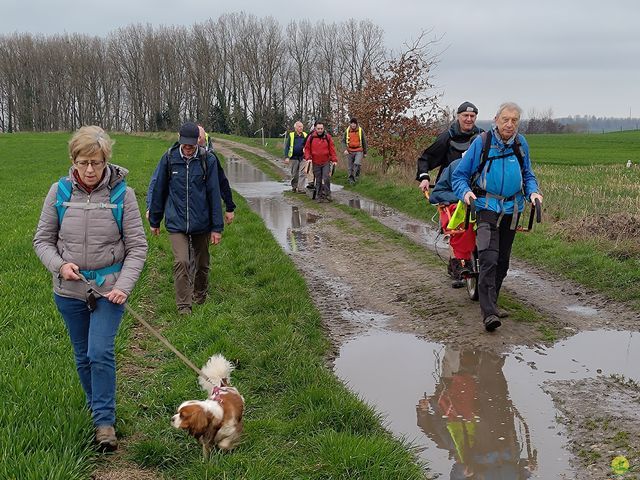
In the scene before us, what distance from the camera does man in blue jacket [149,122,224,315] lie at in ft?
22.4

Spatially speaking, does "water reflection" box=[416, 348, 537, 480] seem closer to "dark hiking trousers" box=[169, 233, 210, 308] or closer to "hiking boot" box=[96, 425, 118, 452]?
"hiking boot" box=[96, 425, 118, 452]

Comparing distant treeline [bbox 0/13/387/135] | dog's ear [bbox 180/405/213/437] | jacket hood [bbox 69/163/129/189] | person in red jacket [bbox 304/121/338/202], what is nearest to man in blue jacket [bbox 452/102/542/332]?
dog's ear [bbox 180/405/213/437]

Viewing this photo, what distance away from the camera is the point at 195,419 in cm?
364

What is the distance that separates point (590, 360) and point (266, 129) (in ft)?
239

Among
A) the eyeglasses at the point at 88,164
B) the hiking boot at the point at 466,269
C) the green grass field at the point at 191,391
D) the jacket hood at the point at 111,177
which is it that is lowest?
the green grass field at the point at 191,391

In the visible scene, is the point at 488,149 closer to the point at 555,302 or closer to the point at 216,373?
the point at 555,302

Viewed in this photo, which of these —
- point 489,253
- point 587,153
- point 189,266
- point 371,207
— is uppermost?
point 587,153

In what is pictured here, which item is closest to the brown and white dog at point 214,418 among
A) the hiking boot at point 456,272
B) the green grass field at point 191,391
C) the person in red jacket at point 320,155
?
the green grass field at point 191,391

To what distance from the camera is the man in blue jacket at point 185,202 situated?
6.83m

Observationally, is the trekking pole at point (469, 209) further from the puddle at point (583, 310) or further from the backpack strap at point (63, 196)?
the backpack strap at point (63, 196)

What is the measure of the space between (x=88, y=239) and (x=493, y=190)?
4.04 m

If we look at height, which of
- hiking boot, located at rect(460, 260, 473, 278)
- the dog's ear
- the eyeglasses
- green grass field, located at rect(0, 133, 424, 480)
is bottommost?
green grass field, located at rect(0, 133, 424, 480)

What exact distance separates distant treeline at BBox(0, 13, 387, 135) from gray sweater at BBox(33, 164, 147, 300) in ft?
249

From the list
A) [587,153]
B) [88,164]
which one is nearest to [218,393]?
[88,164]
